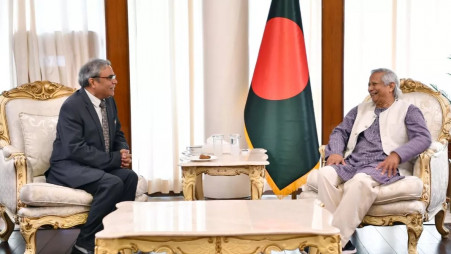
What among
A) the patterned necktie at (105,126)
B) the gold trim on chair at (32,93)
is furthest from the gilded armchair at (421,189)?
the gold trim on chair at (32,93)

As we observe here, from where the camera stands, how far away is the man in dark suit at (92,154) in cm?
313

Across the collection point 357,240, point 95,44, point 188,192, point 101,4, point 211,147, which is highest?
point 101,4

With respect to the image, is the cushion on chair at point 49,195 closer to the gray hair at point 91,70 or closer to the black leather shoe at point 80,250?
the black leather shoe at point 80,250

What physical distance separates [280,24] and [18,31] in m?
2.16

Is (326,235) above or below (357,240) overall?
above

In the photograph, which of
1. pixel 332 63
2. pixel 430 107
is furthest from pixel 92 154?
pixel 332 63

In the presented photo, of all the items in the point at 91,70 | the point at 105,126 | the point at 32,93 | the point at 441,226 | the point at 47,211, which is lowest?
the point at 441,226

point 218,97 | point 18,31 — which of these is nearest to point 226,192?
point 218,97

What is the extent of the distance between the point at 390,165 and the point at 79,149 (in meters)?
1.77

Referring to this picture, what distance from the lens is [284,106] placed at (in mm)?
4371

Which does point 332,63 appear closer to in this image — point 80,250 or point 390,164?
point 390,164

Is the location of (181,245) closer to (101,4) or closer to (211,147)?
(211,147)

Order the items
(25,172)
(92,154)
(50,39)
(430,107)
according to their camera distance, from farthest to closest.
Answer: (50,39), (430,107), (92,154), (25,172)

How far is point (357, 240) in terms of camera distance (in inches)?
140
